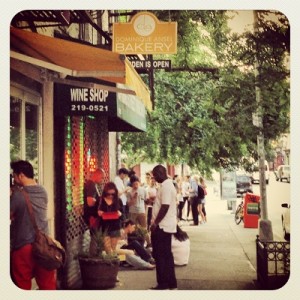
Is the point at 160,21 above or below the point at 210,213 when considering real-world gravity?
Answer: above

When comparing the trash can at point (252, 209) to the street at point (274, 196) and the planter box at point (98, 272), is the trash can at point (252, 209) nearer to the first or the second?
the street at point (274, 196)

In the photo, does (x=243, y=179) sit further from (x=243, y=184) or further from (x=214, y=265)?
(x=214, y=265)

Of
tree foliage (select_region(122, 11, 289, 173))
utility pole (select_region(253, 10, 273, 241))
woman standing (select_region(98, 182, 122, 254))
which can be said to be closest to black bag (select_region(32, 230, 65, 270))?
woman standing (select_region(98, 182, 122, 254))

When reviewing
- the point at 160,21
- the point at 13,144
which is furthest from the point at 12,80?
the point at 160,21

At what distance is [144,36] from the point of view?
483cm

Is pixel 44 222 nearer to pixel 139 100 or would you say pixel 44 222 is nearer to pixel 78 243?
pixel 78 243

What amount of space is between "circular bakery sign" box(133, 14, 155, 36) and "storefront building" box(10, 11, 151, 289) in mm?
323

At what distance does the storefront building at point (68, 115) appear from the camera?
4.75 m

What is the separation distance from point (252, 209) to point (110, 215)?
114cm

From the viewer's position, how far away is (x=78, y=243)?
16.6ft

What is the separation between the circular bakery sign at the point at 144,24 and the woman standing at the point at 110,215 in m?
1.23

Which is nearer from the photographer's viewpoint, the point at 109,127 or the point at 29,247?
the point at 29,247

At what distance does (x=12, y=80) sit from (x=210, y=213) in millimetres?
1894

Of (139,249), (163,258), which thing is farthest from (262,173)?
(139,249)
